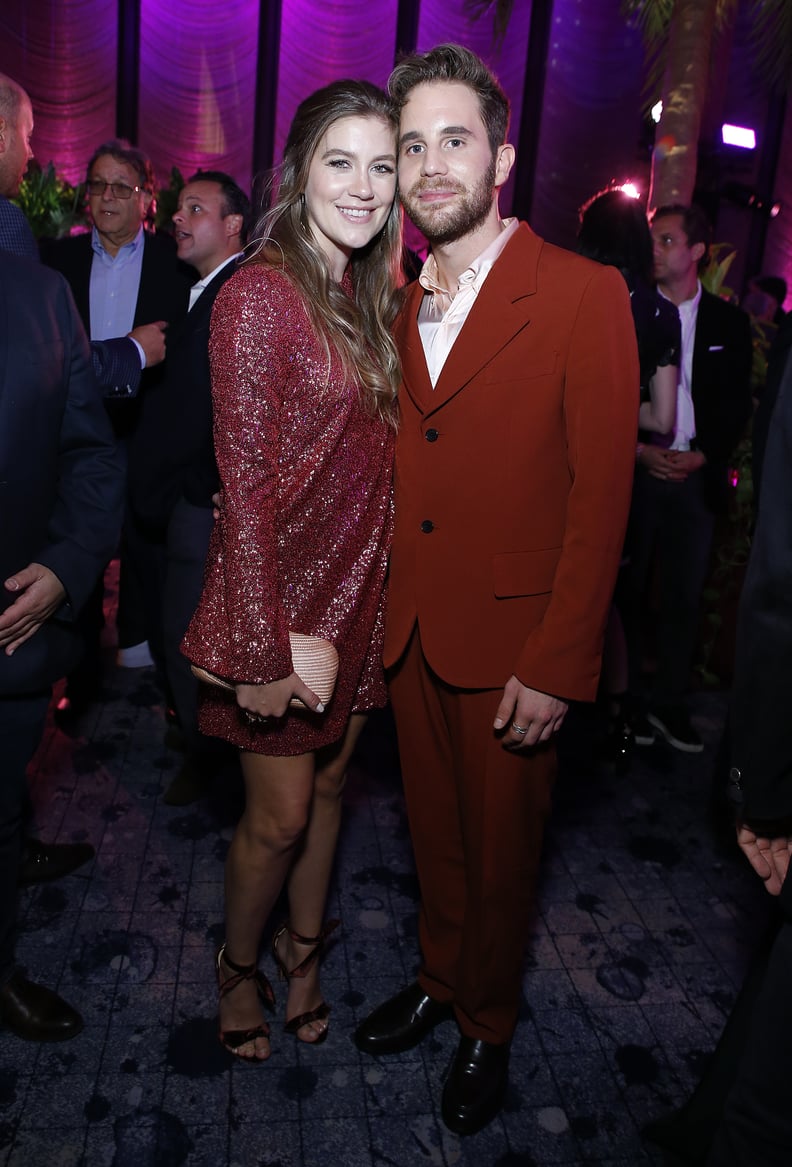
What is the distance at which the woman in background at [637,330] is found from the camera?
109 inches

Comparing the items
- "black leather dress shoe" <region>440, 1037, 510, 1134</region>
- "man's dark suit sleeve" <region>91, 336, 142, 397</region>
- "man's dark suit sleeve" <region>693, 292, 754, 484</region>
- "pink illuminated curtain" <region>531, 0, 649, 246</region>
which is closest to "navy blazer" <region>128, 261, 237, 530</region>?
"man's dark suit sleeve" <region>91, 336, 142, 397</region>

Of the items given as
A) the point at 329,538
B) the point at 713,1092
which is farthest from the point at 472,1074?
the point at 329,538

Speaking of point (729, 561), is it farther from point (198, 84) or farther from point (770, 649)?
point (198, 84)

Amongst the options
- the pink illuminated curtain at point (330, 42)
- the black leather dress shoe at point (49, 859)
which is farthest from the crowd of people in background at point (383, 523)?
the pink illuminated curtain at point (330, 42)

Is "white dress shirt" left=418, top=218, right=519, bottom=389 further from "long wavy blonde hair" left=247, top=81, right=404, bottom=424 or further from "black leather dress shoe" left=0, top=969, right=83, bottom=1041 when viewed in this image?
"black leather dress shoe" left=0, top=969, right=83, bottom=1041

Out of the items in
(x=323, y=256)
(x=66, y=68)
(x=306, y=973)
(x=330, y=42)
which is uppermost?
(x=330, y=42)

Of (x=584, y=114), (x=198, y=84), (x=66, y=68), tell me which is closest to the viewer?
(x=66, y=68)

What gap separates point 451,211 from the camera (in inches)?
68.8

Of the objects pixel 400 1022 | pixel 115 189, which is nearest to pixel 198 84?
pixel 115 189

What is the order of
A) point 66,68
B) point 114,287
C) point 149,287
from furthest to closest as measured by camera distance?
point 66,68
point 114,287
point 149,287

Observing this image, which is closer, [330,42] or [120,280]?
[120,280]

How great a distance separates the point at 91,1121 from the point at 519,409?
5.00ft

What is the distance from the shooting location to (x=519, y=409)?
5.50 feet

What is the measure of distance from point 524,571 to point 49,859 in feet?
5.23
